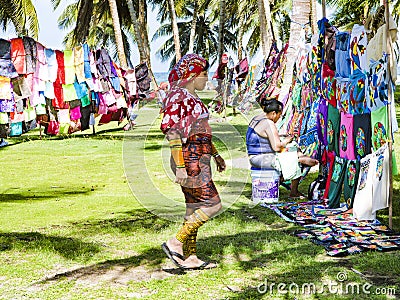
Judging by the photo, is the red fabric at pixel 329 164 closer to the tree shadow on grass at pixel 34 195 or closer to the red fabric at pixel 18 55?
the tree shadow on grass at pixel 34 195

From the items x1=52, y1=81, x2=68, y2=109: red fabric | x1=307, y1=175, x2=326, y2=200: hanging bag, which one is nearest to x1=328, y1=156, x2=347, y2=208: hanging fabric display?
x1=307, y1=175, x2=326, y2=200: hanging bag

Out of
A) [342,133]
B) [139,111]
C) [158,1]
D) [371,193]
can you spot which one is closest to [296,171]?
[342,133]

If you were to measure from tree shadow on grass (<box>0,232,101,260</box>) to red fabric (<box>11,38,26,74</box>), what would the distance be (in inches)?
325

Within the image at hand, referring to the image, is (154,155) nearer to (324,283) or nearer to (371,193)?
(371,193)

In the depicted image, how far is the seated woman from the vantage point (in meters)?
7.24

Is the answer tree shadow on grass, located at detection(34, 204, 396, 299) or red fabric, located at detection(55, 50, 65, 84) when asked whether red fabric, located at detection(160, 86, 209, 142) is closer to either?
tree shadow on grass, located at detection(34, 204, 396, 299)

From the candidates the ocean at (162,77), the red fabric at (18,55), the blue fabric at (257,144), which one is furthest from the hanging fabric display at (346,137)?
the red fabric at (18,55)

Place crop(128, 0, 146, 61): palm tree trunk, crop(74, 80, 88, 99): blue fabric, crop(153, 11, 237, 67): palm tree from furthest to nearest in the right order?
crop(153, 11, 237, 67): palm tree
crop(128, 0, 146, 61): palm tree trunk
crop(74, 80, 88, 99): blue fabric

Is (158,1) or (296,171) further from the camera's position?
(158,1)

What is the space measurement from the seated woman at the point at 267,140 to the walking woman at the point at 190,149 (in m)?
2.50

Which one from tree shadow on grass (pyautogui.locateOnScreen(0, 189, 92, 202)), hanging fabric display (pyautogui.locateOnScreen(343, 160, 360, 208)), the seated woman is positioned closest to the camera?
A: hanging fabric display (pyautogui.locateOnScreen(343, 160, 360, 208))

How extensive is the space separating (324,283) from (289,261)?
1.92ft

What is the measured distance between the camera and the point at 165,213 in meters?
7.05

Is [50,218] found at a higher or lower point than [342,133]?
lower
